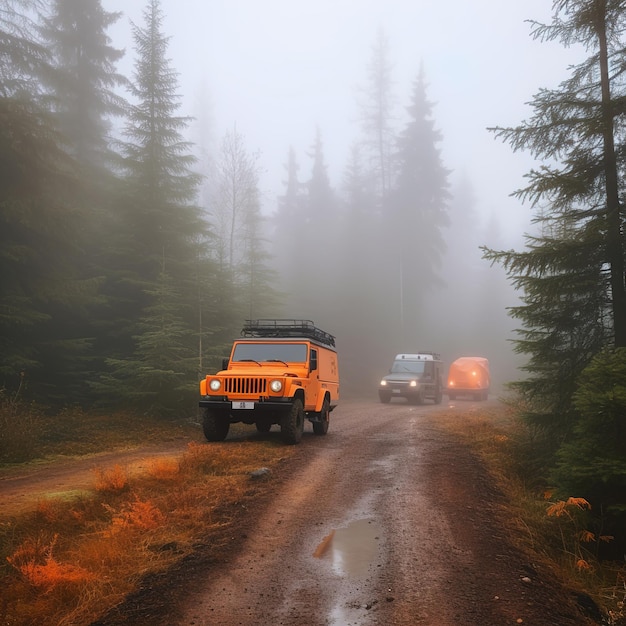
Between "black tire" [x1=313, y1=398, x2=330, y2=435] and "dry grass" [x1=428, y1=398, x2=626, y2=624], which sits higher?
"black tire" [x1=313, y1=398, x2=330, y2=435]

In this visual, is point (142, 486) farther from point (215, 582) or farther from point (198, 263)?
point (198, 263)

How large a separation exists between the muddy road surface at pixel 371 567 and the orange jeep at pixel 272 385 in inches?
97.0

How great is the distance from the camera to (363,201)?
45.6m

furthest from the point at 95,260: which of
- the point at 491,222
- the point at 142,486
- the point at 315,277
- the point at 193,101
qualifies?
the point at 491,222

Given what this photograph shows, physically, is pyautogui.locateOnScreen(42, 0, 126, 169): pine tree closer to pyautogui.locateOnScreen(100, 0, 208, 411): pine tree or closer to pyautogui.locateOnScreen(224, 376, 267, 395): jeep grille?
pyautogui.locateOnScreen(100, 0, 208, 411): pine tree

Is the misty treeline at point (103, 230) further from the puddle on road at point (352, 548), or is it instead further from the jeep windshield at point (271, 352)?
the puddle on road at point (352, 548)

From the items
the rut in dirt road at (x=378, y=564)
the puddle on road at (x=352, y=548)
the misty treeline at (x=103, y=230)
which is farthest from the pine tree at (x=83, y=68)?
the puddle on road at (x=352, y=548)

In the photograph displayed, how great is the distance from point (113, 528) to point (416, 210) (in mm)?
38032

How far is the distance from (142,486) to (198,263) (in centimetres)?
1145

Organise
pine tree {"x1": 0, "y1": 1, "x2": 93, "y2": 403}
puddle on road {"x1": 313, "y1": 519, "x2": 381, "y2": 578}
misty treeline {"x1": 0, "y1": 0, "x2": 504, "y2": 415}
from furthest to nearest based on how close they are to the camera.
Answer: misty treeline {"x1": 0, "y1": 0, "x2": 504, "y2": 415}
pine tree {"x1": 0, "y1": 1, "x2": 93, "y2": 403}
puddle on road {"x1": 313, "y1": 519, "x2": 381, "y2": 578}

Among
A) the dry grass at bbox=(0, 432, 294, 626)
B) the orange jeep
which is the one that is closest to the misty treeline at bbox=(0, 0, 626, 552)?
the orange jeep

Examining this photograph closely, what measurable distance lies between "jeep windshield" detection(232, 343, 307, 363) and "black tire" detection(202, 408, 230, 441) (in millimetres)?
1571

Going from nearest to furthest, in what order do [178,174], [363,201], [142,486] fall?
[142,486] < [178,174] < [363,201]

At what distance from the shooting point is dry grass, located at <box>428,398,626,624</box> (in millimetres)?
4664
